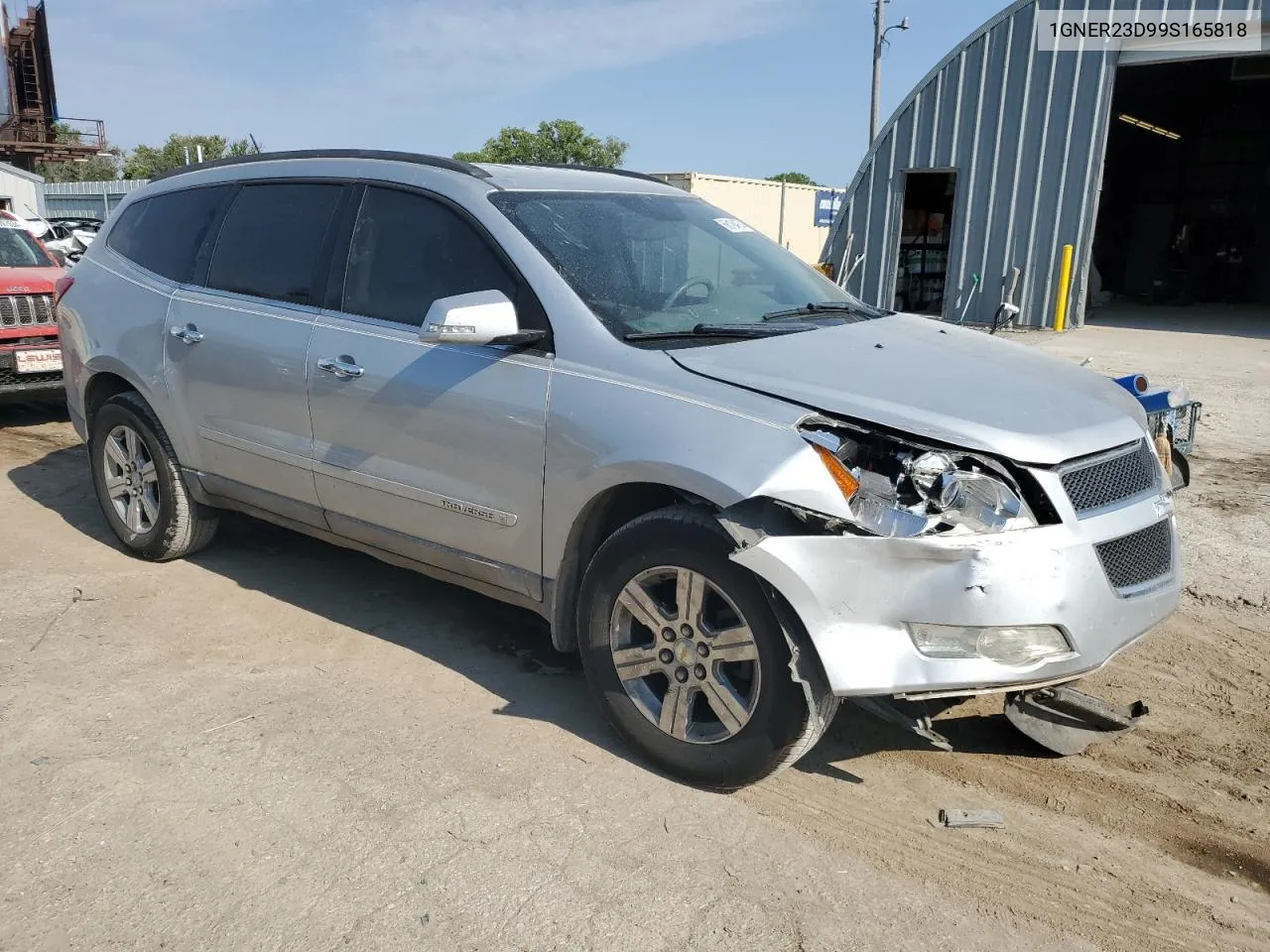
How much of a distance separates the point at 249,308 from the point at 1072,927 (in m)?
3.91

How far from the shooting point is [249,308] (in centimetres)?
446

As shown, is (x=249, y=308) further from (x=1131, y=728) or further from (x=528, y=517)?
(x=1131, y=728)

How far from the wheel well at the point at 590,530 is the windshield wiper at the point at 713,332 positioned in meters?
0.54

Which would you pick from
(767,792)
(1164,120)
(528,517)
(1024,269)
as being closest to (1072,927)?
(767,792)

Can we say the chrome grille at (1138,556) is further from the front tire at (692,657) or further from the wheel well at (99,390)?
the wheel well at (99,390)

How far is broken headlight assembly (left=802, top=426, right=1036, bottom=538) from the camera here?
9.18 ft

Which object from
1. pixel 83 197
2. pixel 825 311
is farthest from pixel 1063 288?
pixel 83 197

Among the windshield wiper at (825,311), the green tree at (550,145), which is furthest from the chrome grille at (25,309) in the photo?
the green tree at (550,145)

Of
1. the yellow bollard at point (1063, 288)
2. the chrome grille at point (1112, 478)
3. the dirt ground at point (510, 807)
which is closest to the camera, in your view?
the dirt ground at point (510, 807)

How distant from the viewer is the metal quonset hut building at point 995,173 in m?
15.0

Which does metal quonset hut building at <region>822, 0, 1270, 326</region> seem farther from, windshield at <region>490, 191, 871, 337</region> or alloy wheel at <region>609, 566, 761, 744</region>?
alloy wheel at <region>609, 566, 761, 744</region>

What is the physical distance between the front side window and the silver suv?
5175mm

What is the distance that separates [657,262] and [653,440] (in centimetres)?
105

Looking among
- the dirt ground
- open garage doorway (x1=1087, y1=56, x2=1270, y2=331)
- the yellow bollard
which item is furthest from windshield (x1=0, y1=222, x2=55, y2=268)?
open garage doorway (x1=1087, y1=56, x2=1270, y2=331)
